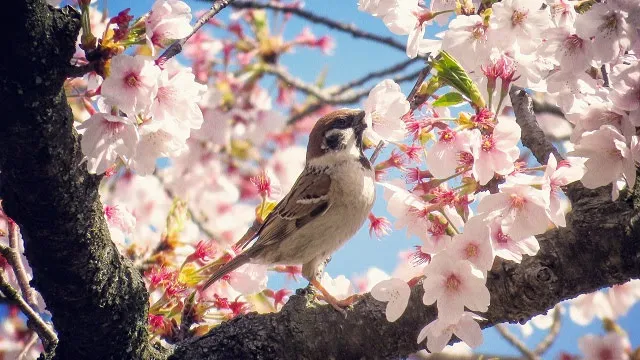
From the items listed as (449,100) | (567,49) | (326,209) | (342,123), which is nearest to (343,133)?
(342,123)

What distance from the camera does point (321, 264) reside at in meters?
3.77

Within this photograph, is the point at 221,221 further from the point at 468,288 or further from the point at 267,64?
the point at 468,288

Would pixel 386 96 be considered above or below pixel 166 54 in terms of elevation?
below

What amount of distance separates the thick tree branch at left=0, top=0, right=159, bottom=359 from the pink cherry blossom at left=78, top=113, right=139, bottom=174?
88mm

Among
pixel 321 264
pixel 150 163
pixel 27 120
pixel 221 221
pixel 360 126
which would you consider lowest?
pixel 221 221

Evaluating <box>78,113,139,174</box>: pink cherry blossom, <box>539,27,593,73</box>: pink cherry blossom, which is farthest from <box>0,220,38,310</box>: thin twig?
<box>539,27,593,73</box>: pink cherry blossom

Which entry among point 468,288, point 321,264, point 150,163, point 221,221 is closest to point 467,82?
point 468,288

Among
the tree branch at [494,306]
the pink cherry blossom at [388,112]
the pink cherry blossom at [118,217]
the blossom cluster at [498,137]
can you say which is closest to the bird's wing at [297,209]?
the pink cherry blossom at [118,217]

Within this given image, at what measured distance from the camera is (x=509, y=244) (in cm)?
232

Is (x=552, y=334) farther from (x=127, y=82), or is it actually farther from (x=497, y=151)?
(x=127, y=82)

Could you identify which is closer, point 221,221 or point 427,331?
point 427,331

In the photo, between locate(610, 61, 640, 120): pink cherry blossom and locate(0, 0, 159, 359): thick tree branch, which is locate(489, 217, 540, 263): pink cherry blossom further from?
locate(0, 0, 159, 359): thick tree branch

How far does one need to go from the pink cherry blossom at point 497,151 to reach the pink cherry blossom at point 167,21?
101 centimetres

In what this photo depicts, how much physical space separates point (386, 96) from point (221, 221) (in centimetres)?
369
